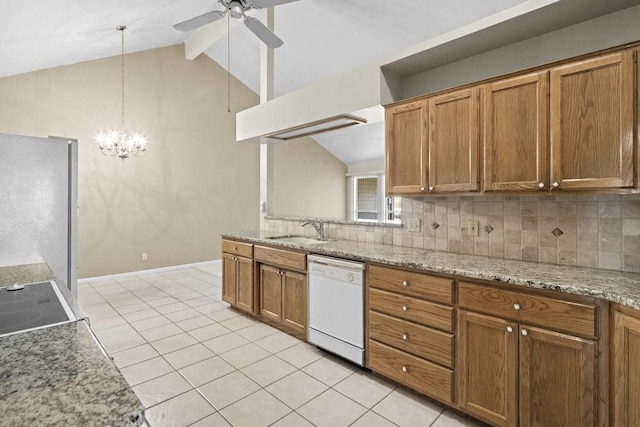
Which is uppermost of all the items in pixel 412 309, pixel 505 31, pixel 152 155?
pixel 505 31

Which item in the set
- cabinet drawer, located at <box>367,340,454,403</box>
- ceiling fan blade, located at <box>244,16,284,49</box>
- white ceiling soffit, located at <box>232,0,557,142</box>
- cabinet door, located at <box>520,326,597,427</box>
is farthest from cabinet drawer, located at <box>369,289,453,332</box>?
ceiling fan blade, located at <box>244,16,284,49</box>

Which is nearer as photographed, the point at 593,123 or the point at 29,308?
the point at 29,308

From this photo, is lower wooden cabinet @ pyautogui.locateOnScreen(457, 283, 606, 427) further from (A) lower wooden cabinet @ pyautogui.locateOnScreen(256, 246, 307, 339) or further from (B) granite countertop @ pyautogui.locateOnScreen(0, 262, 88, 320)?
(B) granite countertop @ pyautogui.locateOnScreen(0, 262, 88, 320)

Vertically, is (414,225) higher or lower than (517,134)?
lower

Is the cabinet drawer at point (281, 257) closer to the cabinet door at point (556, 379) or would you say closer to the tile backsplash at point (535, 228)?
the tile backsplash at point (535, 228)

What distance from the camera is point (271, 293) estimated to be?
10.7 ft

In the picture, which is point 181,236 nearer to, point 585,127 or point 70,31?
point 70,31

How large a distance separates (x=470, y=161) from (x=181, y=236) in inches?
212

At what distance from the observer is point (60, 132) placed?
15.6ft

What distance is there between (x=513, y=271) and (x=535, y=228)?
1.63ft

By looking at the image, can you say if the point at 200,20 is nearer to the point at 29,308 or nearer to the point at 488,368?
the point at 29,308

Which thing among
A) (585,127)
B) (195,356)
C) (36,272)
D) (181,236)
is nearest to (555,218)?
(585,127)

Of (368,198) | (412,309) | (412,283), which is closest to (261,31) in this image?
(412,283)

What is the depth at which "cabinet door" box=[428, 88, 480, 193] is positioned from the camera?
2.14m
